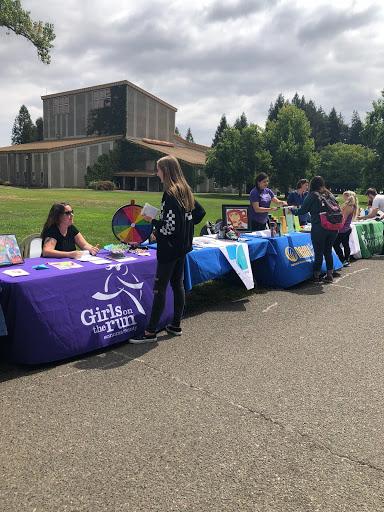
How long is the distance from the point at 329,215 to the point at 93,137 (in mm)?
65684

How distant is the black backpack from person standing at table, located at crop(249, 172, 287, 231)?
879 mm

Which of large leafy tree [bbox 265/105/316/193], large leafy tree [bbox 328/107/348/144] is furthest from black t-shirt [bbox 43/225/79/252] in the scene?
large leafy tree [bbox 328/107/348/144]

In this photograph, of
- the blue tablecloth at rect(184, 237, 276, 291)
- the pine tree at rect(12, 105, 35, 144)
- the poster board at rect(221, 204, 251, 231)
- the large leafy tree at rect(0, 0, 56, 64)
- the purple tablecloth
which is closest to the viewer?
the purple tablecloth

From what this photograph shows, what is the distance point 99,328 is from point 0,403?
1.26 meters

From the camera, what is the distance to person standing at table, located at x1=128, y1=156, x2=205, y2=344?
15.2 feet

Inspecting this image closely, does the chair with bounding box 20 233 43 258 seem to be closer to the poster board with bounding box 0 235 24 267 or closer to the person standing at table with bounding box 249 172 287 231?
the poster board with bounding box 0 235 24 267

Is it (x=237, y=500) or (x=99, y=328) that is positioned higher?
(x=99, y=328)

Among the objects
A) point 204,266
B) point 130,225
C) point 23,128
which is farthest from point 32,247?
point 23,128

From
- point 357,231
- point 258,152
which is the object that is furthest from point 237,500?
point 258,152

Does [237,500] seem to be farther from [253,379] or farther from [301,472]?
[253,379]

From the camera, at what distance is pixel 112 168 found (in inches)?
2502

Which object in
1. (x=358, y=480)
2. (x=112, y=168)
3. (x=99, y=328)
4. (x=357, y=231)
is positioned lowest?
(x=358, y=480)

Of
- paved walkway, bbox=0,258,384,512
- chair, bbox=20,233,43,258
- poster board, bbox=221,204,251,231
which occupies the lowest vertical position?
paved walkway, bbox=0,258,384,512

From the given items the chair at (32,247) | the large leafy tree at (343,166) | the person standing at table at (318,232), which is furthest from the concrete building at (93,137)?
the chair at (32,247)
